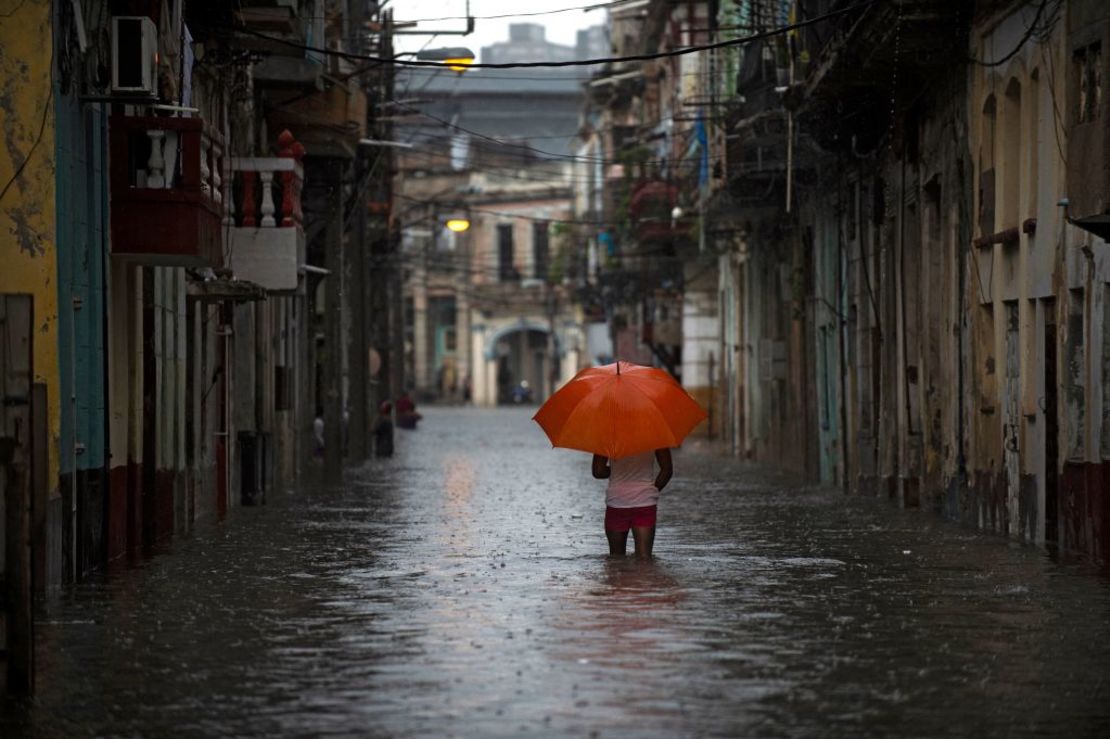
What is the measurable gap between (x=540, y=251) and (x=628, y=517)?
99.6 m

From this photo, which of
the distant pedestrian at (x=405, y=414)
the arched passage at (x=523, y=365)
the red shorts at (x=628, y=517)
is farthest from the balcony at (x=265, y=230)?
the arched passage at (x=523, y=365)

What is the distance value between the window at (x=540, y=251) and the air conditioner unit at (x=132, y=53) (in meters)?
97.6

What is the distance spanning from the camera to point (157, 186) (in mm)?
19750

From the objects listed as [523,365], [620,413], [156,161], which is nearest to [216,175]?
[156,161]

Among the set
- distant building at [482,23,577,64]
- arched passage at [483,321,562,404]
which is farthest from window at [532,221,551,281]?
distant building at [482,23,577,64]

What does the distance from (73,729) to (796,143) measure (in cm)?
2549

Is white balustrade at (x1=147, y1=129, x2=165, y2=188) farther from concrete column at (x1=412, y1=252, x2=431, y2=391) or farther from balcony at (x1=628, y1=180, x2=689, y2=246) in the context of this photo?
concrete column at (x1=412, y1=252, x2=431, y2=391)

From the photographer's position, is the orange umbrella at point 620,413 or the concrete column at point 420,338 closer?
the orange umbrella at point 620,413

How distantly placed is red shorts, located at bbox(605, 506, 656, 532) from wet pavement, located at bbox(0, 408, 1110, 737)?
0.35m

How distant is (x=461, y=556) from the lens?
64.6ft

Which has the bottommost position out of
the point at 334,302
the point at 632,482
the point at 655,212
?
the point at 632,482

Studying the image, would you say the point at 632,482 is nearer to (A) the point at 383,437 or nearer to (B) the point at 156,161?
(B) the point at 156,161

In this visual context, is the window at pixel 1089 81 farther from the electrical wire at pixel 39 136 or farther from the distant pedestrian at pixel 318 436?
the distant pedestrian at pixel 318 436

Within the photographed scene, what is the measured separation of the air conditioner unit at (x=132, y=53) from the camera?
18.8m
